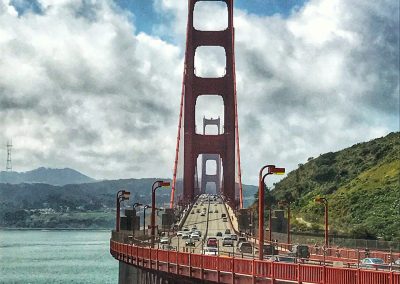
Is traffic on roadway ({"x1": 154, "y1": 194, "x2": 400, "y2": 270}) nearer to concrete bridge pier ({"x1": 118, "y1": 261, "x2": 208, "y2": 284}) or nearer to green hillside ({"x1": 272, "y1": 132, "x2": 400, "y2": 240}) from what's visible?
concrete bridge pier ({"x1": 118, "y1": 261, "x2": 208, "y2": 284})

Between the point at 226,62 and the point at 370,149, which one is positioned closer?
the point at 226,62

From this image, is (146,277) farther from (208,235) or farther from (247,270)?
(208,235)

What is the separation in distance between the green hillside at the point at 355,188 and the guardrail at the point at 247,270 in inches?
1738

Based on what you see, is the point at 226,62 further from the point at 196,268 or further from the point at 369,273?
the point at 369,273

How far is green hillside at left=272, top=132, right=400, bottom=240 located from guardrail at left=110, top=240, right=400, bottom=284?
44154 millimetres

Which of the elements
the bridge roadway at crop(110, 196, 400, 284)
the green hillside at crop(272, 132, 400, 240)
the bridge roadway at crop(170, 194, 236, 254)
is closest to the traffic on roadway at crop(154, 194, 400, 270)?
the bridge roadway at crop(170, 194, 236, 254)

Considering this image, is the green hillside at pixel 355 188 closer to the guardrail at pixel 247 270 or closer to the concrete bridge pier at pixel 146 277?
the concrete bridge pier at pixel 146 277

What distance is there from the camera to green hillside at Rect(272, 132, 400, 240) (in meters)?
97.5

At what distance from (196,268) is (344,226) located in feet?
201

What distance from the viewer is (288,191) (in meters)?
167

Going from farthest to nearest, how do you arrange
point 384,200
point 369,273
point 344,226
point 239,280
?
point 384,200
point 344,226
point 239,280
point 369,273

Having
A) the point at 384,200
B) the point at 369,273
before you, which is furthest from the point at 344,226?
the point at 369,273

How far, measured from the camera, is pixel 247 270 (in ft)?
116

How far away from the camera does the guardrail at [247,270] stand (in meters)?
28.0
